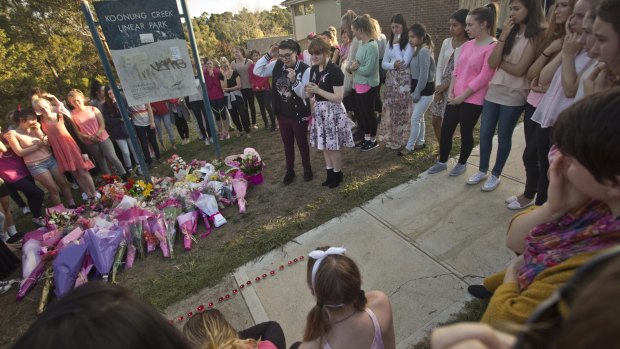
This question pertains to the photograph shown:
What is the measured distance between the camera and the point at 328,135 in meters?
4.14

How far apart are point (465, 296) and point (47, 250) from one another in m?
4.40

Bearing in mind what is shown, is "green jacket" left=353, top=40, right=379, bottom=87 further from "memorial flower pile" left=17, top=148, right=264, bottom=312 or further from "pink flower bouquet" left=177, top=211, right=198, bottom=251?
"pink flower bouquet" left=177, top=211, right=198, bottom=251

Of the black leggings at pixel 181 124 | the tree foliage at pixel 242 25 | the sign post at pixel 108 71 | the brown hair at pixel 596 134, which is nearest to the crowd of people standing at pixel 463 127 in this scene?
the brown hair at pixel 596 134

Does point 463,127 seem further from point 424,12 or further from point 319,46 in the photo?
point 424,12

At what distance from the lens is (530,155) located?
300 cm

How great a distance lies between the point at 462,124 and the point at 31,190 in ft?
19.9

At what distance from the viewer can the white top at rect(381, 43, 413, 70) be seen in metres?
4.48

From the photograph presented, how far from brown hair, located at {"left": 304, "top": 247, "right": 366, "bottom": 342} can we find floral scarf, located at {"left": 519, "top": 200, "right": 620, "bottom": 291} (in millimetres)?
714

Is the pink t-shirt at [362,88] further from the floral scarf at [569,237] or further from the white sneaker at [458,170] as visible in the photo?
the floral scarf at [569,237]

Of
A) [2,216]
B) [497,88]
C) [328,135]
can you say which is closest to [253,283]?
[328,135]

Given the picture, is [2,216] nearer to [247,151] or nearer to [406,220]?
[247,151]

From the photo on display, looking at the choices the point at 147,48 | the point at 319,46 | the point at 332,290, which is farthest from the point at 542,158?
the point at 147,48

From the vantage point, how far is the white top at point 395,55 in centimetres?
448

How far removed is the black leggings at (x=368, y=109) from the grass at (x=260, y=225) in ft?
1.25
